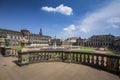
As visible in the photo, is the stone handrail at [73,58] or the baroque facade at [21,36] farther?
the baroque facade at [21,36]

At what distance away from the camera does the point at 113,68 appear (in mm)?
4531

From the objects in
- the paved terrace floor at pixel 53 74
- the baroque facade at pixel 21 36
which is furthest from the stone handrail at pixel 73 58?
the baroque facade at pixel 21 36

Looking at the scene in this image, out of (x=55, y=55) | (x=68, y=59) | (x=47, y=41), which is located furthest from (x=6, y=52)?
(x=47, y=41)

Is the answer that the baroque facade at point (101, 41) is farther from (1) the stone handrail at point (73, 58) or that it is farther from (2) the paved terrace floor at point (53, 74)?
(2) the paved terrace floor at point (53, 74)

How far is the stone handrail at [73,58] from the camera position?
4570 mm

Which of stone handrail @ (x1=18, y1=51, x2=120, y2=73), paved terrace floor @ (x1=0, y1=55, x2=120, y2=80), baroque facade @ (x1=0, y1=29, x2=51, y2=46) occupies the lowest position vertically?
paved terrace floor @ (x1=0, y1=55, x2=120, y2=80)

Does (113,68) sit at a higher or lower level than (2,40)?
lower

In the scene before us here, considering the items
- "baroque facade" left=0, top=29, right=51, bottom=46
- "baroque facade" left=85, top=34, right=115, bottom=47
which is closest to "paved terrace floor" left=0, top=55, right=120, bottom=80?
"baroque facade" left=0, top=29, right=51, bottom=46

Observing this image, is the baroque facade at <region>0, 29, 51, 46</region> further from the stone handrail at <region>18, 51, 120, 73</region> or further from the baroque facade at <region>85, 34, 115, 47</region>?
the stone handrail at <region>18, 51, 120, 73</region>

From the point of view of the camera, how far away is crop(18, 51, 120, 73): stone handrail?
4570 millimetres

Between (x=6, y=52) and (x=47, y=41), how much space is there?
83.0 m

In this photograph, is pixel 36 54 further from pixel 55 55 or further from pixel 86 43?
pixel 86 43

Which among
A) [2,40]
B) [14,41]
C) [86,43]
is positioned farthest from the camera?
[86,43]

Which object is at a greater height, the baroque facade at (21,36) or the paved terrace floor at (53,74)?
the baroque facade at (21,36)
